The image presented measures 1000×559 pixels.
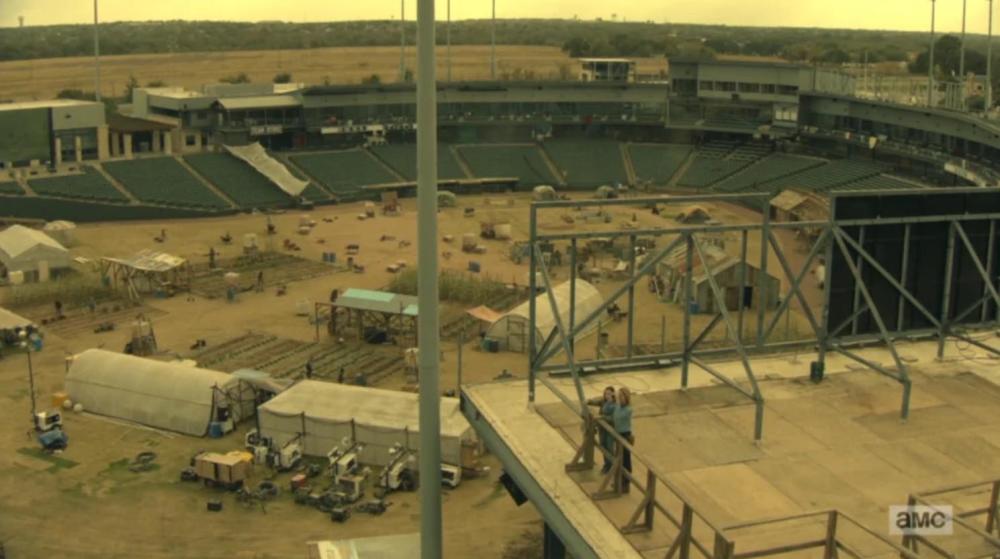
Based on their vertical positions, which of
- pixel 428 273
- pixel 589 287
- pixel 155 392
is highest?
pixel 428 273

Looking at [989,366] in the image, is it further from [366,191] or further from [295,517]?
[366,191]

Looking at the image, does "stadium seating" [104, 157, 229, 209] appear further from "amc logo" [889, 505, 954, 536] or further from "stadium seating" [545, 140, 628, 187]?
"amc logo" [889, 505, 954, 536]

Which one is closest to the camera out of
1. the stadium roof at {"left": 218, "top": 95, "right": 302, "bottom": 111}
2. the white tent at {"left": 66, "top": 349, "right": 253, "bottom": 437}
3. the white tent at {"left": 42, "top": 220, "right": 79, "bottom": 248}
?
the white tent at {"left": 66, "top": 349, "right": 253, "bottom": 437}

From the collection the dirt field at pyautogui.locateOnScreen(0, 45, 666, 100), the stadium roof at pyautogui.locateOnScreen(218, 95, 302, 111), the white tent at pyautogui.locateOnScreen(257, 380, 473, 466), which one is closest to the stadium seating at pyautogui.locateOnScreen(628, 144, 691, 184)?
the stadium roof at pyautogui.locateOnScreen(218, 95, 302, 111)

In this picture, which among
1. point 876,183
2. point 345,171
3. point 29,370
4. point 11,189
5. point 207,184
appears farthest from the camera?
point 345,171

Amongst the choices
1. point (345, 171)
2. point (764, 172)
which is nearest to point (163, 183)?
point (345, 171)

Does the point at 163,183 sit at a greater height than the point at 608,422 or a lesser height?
lesser

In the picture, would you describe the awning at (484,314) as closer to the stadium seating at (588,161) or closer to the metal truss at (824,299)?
the metal truss at (824,299)

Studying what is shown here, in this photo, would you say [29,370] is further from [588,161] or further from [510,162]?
[588,161]
